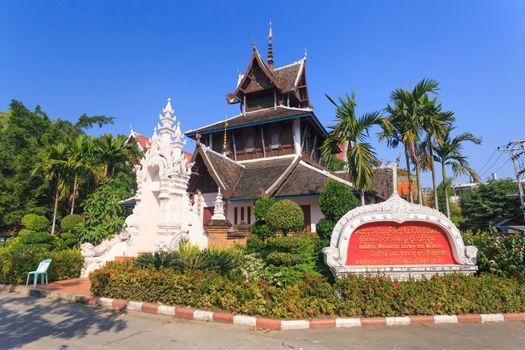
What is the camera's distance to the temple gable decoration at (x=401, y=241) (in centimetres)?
664

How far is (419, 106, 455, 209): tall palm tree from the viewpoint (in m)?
12.3

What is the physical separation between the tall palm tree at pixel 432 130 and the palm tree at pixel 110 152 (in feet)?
52.9

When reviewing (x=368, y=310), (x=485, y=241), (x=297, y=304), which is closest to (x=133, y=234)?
(x=297, y=304)

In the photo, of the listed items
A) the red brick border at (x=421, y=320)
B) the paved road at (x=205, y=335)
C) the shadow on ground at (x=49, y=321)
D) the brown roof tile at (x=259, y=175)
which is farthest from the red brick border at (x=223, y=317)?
the brown roof tile at (x=259, y=175)

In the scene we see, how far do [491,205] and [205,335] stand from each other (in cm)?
2691

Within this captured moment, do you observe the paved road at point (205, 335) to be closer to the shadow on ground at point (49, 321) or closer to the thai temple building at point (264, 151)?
the shadow on ground at point (49, 321)

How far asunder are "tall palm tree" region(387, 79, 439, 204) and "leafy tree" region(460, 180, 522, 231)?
607 inches

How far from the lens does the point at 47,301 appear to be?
7.29 metres

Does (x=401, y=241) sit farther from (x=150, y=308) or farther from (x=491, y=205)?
(x=491, y=205)

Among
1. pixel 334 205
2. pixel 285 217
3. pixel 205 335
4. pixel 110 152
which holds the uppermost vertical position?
pixel 110 152

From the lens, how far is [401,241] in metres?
6.79

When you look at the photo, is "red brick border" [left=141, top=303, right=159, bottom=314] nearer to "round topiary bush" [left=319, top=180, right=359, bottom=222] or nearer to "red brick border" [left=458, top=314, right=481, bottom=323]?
"red brick border" [left=458, top=314, right=481, bottom=323]

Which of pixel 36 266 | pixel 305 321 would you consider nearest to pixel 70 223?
pixel 36 266

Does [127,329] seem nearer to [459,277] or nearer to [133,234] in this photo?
[133,234]
